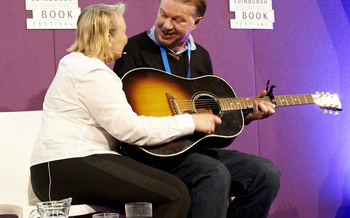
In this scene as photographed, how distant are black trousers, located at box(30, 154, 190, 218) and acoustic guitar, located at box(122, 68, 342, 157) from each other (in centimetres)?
16

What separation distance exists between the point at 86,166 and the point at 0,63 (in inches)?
46.0

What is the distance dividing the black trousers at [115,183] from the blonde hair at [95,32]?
0.47 m

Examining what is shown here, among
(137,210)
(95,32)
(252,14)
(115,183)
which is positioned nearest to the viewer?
(137,210)

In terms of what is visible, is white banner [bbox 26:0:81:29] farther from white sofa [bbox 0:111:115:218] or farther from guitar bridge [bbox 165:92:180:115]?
guitar bridge [bbox 165:92:180:115]

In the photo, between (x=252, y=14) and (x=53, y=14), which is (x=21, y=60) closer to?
(x=53, y=14)

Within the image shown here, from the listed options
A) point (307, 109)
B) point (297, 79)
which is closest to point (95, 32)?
point (297, 79)

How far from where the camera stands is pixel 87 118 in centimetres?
209

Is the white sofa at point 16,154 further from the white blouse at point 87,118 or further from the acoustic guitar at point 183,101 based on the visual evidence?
the acoustic guitar at point 183,101

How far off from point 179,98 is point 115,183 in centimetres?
59

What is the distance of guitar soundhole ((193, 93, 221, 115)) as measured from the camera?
244 cm

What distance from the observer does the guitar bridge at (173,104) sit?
2.31 metres

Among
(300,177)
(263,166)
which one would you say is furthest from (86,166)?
(300,177)

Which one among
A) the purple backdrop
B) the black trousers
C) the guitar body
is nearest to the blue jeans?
the guitar body

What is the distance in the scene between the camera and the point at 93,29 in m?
2.18
